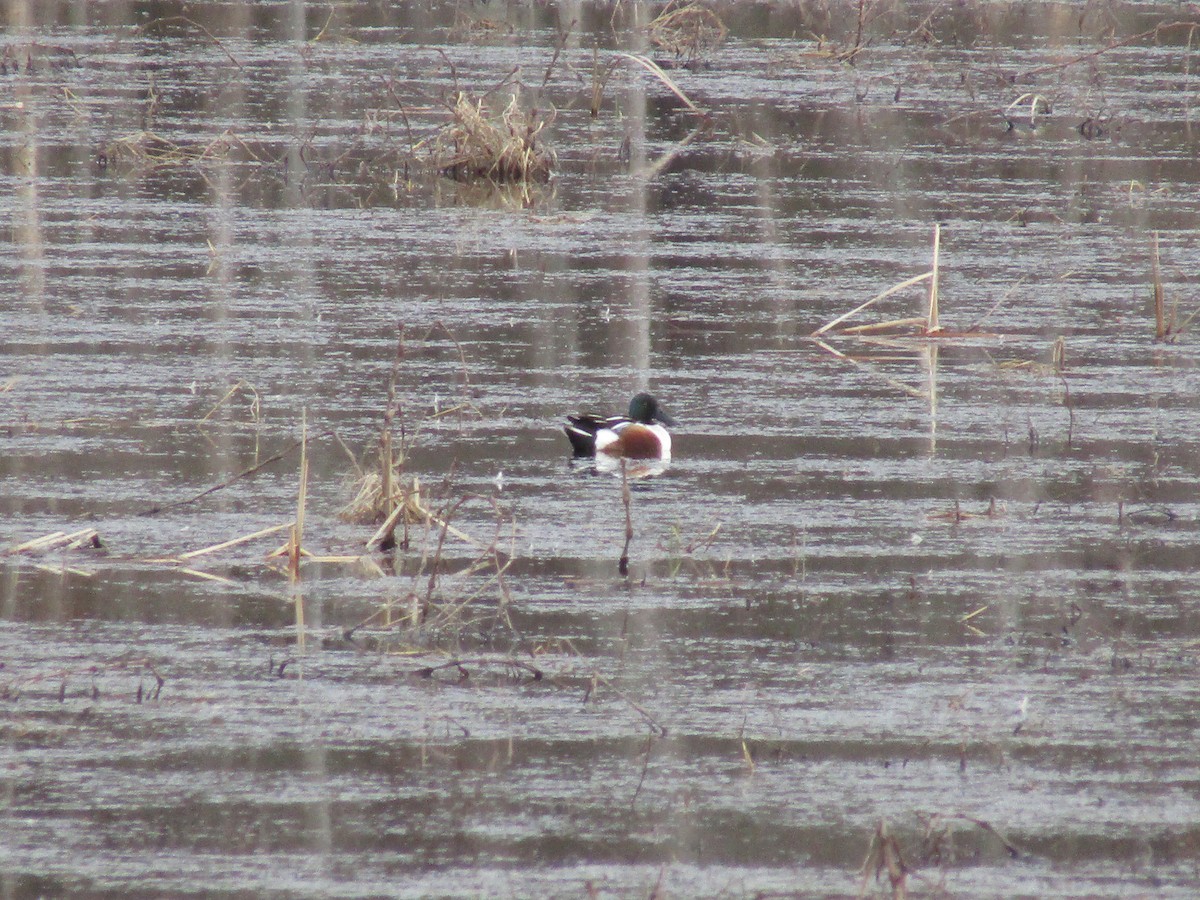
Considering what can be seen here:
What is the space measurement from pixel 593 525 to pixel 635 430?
46.5 inches

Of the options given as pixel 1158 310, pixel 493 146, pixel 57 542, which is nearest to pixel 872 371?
pixel 1158 310

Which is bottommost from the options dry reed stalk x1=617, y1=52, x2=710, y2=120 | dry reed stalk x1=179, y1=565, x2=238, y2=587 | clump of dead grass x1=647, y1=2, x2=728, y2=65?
dry reed stalk x1=179, y1=565, x2=238, y2=587

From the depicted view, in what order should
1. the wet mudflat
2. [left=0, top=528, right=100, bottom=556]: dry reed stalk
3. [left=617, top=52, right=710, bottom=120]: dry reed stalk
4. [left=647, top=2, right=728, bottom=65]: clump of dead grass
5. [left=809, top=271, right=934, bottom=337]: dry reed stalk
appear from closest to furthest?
the wet mudflat
[left=0, top=528, right=100, bottom=556]: dry reed stalk
[left=809, top=271, right=934, bottom=337]: dry reed stalk
[left=617, top=52, right=710, bottom=120]: dry reed stalk
[left=647, top=2, right=728, bottom=65]: clump of dead grass

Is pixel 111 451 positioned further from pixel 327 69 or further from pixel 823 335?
pixel 327 69

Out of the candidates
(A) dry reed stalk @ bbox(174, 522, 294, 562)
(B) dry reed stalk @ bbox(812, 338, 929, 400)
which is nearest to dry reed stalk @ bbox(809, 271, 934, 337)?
(B) dry reed stalk @ bbox(812, 338, 929, 400)

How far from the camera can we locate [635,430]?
9.60m

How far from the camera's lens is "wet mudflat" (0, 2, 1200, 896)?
18.2 feet

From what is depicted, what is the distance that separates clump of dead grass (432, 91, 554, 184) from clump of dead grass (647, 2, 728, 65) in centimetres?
758

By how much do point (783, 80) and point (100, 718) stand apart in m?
18.7

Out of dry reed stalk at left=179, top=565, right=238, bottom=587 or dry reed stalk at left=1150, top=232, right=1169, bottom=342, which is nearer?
dry reed stalk at left=179, top=565, right=238, bottom=587

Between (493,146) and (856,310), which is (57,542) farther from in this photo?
(493,146)

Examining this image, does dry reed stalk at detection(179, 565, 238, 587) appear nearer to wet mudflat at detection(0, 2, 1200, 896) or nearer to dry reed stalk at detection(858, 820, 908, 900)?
wet mudflat at detection(0, 2, 1200, 896)

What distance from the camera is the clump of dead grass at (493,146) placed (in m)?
17.3

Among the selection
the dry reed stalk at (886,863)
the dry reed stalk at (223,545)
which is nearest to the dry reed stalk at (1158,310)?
the dry reed stalk at (223,545)
